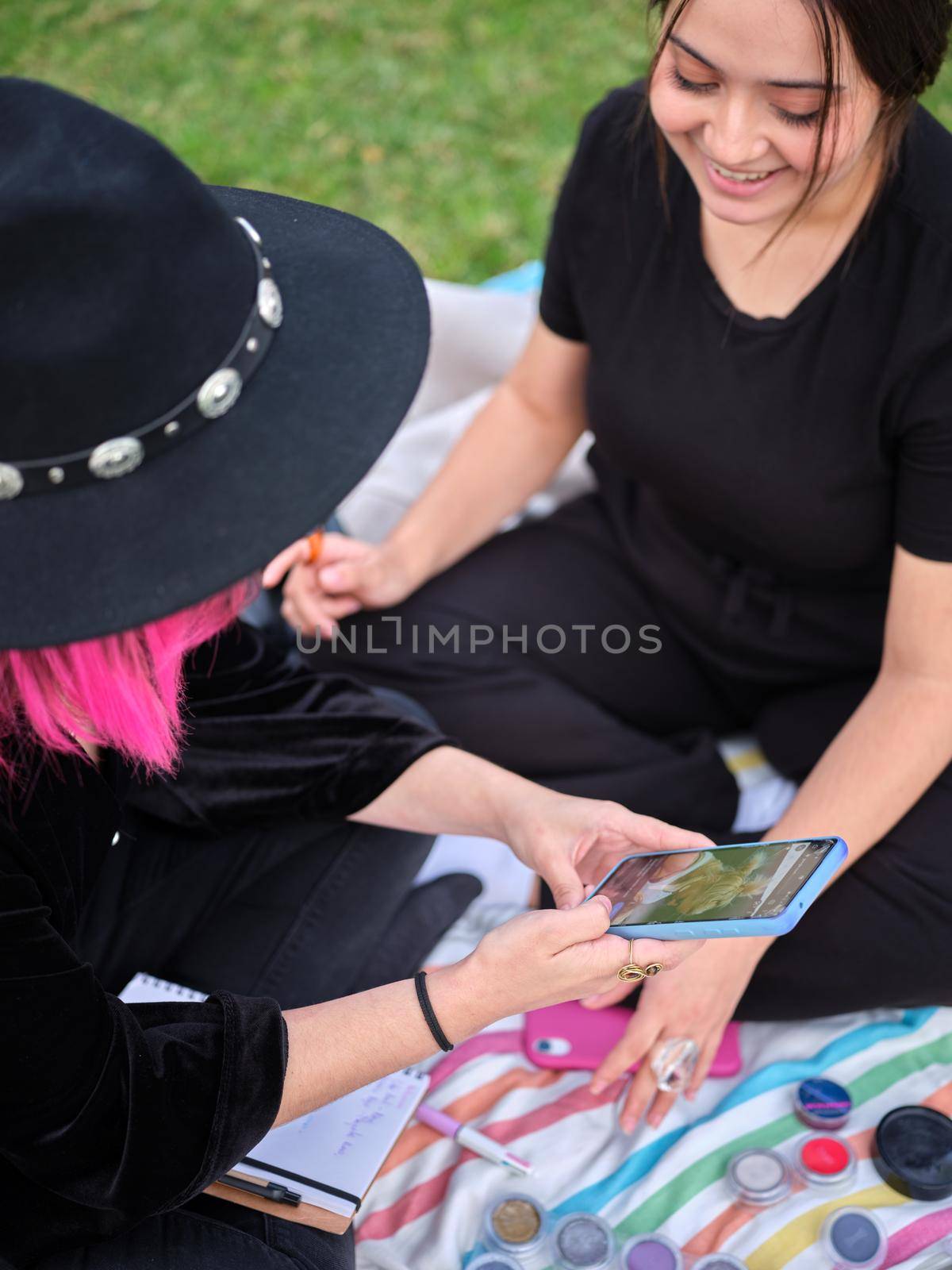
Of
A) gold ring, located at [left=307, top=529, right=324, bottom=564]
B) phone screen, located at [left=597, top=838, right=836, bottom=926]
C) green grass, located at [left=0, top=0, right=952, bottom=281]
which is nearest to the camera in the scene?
phone screen, located at [left=597, top=838, right=836, bottom=926]

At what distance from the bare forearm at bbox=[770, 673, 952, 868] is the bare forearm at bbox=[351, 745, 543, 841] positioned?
375mm

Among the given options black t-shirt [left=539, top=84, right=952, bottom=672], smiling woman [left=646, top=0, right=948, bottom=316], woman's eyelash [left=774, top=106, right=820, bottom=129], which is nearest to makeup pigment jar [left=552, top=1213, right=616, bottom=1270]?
black t-shirt [left=539, top=84, right=952, bottom=672]

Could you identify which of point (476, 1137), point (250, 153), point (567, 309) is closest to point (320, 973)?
point (476, 1137)

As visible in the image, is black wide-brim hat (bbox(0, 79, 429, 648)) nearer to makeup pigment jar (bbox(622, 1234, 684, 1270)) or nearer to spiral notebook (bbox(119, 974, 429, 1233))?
spiral notebook (bbox(119, 974, 429, 1233))

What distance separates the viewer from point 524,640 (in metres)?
2.20

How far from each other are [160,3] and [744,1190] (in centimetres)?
448

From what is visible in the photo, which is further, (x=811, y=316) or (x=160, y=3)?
(x=160, y=3)

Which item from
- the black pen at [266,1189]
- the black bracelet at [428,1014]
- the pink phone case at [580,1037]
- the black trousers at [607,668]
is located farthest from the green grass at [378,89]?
the black pen at [266,1189]

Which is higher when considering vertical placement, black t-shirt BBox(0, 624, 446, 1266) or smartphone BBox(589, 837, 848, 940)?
smartphone BBox(589, 837, 848, 940)

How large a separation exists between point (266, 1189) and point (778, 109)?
1358 millimetres

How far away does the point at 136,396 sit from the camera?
38.7 inches

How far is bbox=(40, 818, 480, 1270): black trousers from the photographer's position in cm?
169

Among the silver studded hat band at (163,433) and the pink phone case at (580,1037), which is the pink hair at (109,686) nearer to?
the silver studded hat band at (163,433)

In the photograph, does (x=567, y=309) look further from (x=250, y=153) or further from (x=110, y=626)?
(x=250, y=153)
